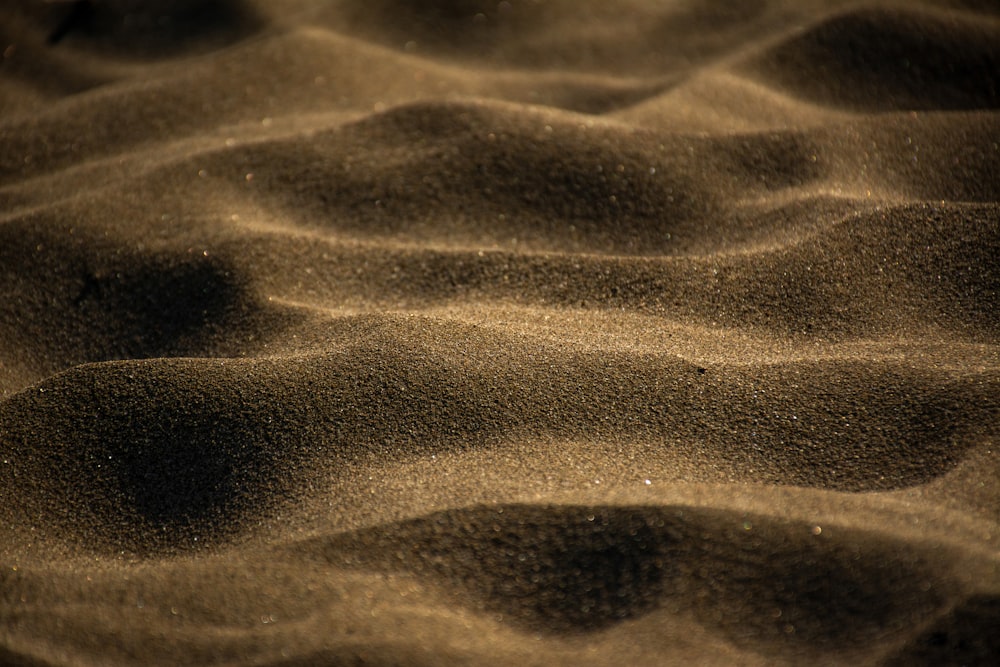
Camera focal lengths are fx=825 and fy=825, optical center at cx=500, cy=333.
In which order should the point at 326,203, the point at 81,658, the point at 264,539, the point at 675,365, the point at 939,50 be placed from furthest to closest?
the point at 939,50
the point at 326,203
the point at 675,365
the point at 264,539
the point at 81,658

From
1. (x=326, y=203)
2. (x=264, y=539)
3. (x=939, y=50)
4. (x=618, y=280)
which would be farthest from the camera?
(x=939, y=50)

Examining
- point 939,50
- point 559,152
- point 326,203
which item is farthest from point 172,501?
point 939,50

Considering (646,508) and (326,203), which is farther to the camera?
(326,203)

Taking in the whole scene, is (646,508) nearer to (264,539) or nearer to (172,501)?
(264,539)

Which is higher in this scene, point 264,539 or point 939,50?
point 939,50

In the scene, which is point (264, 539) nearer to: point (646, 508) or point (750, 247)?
point (646, 508)

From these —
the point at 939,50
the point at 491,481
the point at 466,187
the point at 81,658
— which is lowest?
the point at 81,658
